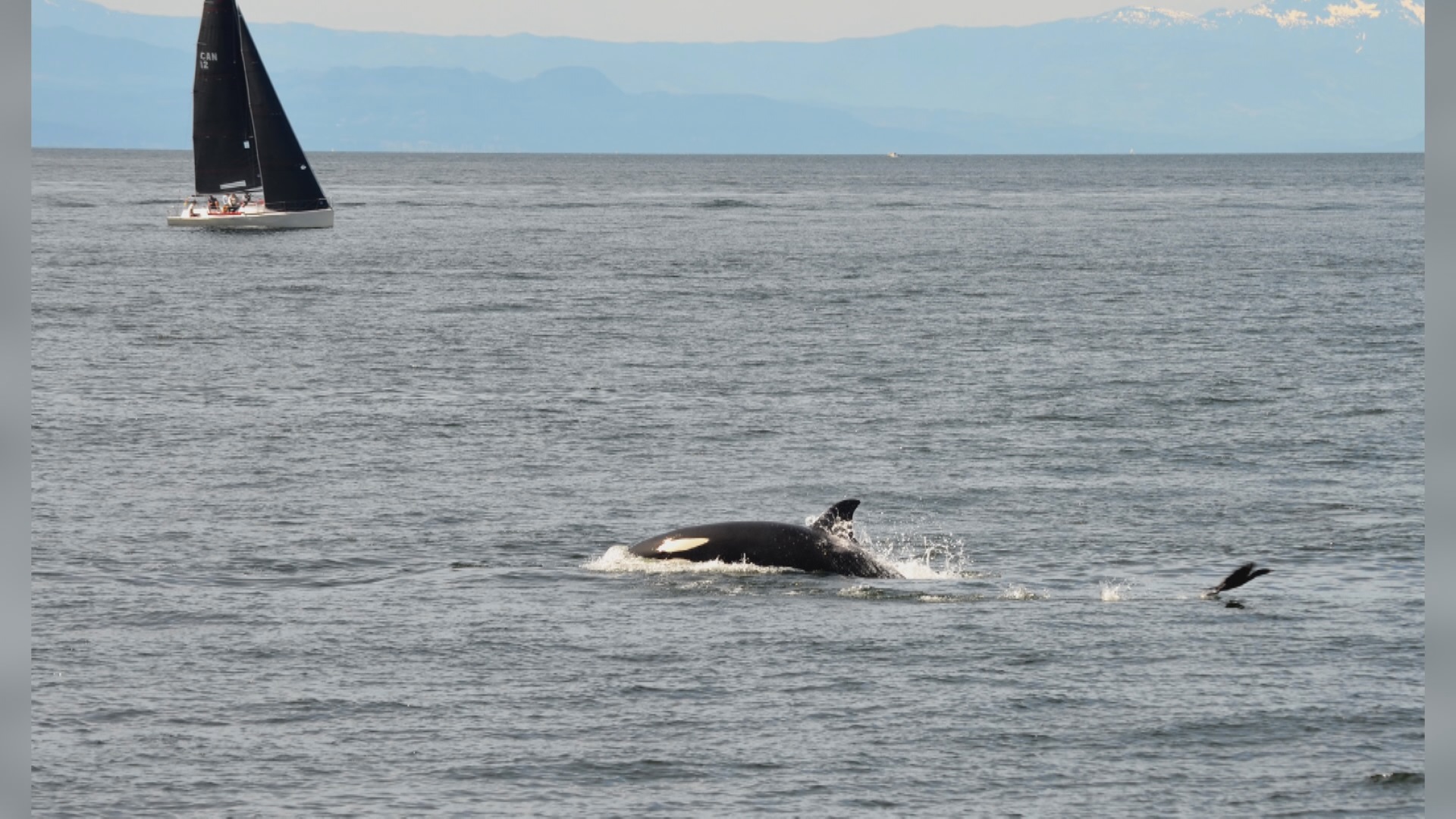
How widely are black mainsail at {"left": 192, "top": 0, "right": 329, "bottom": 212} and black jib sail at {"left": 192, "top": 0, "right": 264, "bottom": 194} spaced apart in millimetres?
53

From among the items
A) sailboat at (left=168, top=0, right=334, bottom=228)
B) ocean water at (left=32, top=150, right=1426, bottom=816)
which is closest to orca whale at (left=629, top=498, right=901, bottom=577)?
ocean water at (left=32, top=150, right=1426, bottom=816)

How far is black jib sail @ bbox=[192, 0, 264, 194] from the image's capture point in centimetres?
11575

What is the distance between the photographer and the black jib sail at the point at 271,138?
383 feet

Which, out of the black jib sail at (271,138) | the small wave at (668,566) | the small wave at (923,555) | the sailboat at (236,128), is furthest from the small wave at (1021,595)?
the sailboat at (236,128)

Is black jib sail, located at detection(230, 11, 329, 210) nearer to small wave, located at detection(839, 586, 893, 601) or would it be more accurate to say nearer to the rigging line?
the rigging line

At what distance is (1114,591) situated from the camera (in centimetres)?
2367

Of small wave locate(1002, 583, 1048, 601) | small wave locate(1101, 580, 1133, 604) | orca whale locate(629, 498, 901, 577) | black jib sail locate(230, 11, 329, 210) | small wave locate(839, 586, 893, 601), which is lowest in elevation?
small wave locate(1101, 580, 1133, 604)

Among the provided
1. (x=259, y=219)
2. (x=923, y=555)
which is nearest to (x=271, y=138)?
(x=259, y=219)

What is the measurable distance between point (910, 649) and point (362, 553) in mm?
10278

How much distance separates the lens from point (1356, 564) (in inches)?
1010

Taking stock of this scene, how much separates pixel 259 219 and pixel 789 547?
102946 mm

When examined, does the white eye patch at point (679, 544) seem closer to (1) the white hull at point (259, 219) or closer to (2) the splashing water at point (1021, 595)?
(2) the splashing water at point (1021, 595)

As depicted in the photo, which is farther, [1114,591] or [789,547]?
[789,547]

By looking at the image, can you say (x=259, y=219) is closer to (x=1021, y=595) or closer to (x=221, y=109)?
(x=221, y=109)
